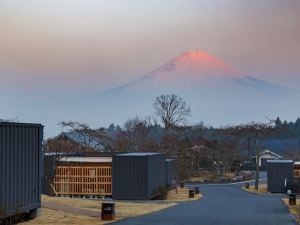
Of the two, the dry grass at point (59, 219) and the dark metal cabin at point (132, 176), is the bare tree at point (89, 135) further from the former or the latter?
the dry grass at point (59, 219)

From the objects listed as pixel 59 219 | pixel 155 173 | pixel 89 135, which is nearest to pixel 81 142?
pixel 89 135

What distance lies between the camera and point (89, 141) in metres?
72.3

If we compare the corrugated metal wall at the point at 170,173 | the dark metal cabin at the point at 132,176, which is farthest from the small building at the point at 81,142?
the dark metal cabin at the point at 132,176

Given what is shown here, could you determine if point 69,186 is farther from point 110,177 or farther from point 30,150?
point 30,150

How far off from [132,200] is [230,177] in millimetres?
41602

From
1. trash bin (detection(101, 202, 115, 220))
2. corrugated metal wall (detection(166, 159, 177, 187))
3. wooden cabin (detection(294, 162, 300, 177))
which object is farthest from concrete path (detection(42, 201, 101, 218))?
wooden cabin (detection(294, 162, 300, 177))

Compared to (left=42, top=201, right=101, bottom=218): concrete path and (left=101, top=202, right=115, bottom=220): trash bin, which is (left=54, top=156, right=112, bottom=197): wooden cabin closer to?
(left=42, top=201, right=101, bottom=218): concrete path

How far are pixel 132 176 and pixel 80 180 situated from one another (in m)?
5.50

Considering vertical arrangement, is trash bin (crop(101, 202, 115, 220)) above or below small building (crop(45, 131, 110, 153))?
below

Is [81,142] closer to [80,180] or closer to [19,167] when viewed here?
[80,180]

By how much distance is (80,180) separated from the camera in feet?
128

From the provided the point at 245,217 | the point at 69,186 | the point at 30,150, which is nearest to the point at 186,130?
the point at 69,186

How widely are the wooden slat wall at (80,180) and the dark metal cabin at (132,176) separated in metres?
2.68

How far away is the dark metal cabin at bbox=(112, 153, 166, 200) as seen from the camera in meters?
34.5
